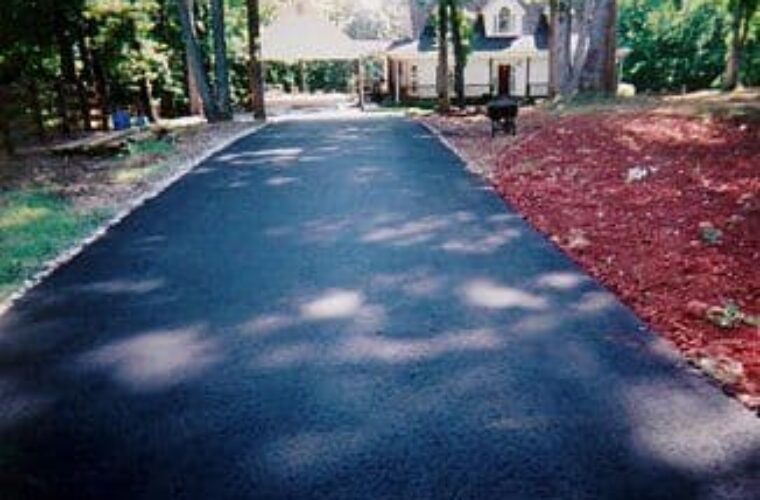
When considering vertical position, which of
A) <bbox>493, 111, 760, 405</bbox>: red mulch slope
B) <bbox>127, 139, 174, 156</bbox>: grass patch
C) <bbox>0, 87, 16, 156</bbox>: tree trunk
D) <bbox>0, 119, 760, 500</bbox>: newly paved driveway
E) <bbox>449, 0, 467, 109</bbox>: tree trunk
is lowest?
<bbox>0, 119, 760, 500</bbox>: newly paved driveway

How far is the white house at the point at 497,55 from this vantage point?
160 feet

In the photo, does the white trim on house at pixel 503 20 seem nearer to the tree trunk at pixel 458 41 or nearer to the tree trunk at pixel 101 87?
the tree trunk at pixel 458 41

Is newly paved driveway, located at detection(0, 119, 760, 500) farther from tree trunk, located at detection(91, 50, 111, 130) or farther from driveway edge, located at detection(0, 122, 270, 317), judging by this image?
tree trunk, located at detection(91, 50, 111, 130)

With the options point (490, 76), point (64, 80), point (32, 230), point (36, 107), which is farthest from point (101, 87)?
point (490, 76)

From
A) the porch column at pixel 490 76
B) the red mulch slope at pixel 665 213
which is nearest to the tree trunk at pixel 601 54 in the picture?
the red mulch slope at pixel 665 213

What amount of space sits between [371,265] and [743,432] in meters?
4.90

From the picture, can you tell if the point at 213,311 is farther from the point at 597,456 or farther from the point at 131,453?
the point at 597,456

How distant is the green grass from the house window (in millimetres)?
39325

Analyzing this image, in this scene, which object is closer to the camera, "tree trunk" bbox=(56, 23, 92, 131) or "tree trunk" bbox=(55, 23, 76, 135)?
"tree trunk" bbox=(55, 23, 76, 135)

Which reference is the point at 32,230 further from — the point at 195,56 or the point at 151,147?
the point at 195,56

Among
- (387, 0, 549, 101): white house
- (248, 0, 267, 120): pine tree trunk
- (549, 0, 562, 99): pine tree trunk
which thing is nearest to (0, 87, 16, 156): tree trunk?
(248, 0, 267, 120): pine tree trunk

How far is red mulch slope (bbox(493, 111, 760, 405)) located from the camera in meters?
7.37

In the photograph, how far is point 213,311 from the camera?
792cm

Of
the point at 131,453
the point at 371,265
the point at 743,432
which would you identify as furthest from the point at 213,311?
the point at 743,432
